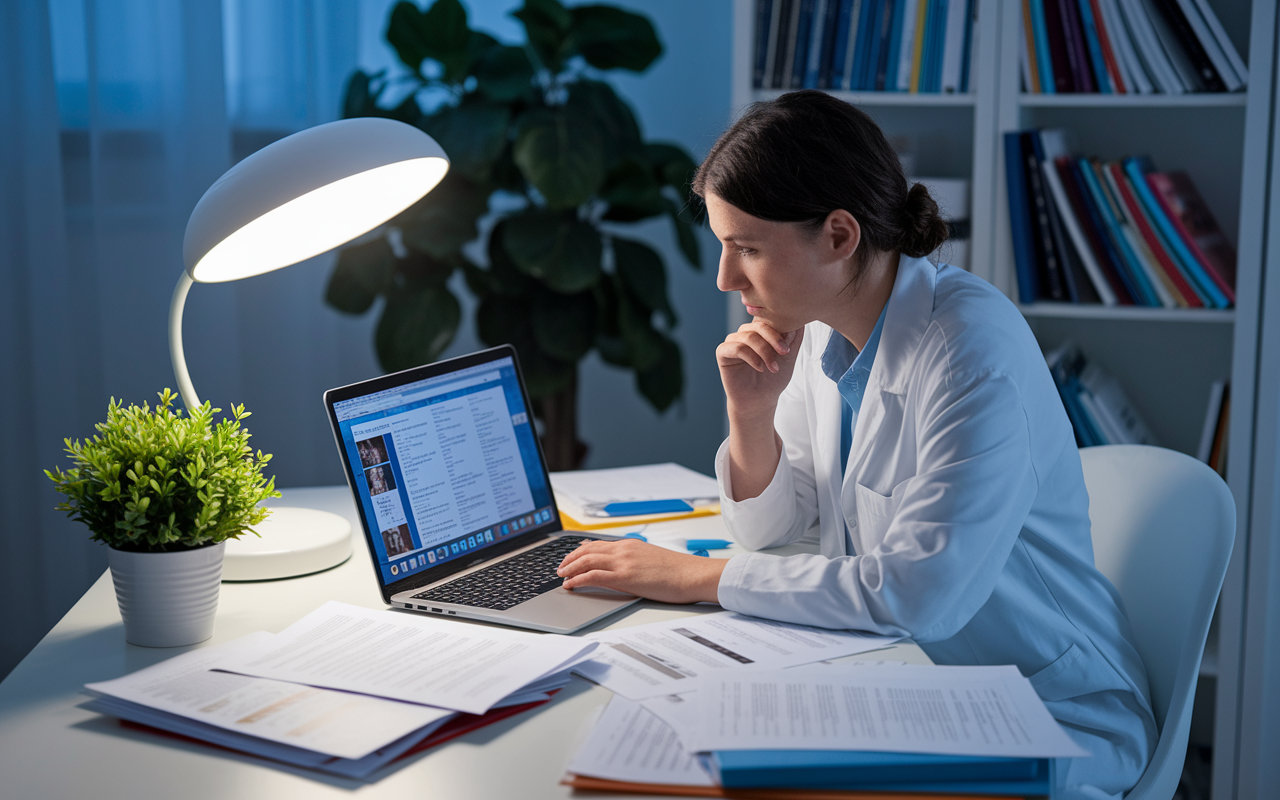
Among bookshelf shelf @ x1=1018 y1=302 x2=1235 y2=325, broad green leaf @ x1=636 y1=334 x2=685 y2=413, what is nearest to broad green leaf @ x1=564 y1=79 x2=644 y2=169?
broad green leaf @ x1=636 y1=334 x2=685 y2=413

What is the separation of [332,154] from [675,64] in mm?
1946

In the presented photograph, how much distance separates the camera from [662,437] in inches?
118

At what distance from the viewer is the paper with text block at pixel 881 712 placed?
2.36 feet

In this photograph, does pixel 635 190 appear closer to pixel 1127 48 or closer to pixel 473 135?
pixel 473 135

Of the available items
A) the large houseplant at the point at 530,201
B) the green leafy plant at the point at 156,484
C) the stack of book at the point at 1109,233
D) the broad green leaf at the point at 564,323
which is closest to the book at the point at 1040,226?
the stack of book at the point at 1109,233

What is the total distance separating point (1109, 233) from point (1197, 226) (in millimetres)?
171

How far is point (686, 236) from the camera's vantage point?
8.21 ft

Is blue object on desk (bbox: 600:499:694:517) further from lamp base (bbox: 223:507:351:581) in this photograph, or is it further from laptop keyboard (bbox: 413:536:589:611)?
lamp base (bbox: 223:507:351:581)

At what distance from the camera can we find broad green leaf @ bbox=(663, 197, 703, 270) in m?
2.47

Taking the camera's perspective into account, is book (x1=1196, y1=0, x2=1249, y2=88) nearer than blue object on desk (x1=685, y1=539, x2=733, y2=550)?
No

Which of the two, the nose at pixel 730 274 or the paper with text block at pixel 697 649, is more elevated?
the nose at pixel 730 274

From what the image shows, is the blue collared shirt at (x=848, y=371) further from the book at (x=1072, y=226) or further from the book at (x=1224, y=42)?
the book at (x=1224, y=42)

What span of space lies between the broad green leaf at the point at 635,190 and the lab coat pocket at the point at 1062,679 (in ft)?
4.99

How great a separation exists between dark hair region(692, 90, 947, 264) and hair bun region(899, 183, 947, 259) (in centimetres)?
2
